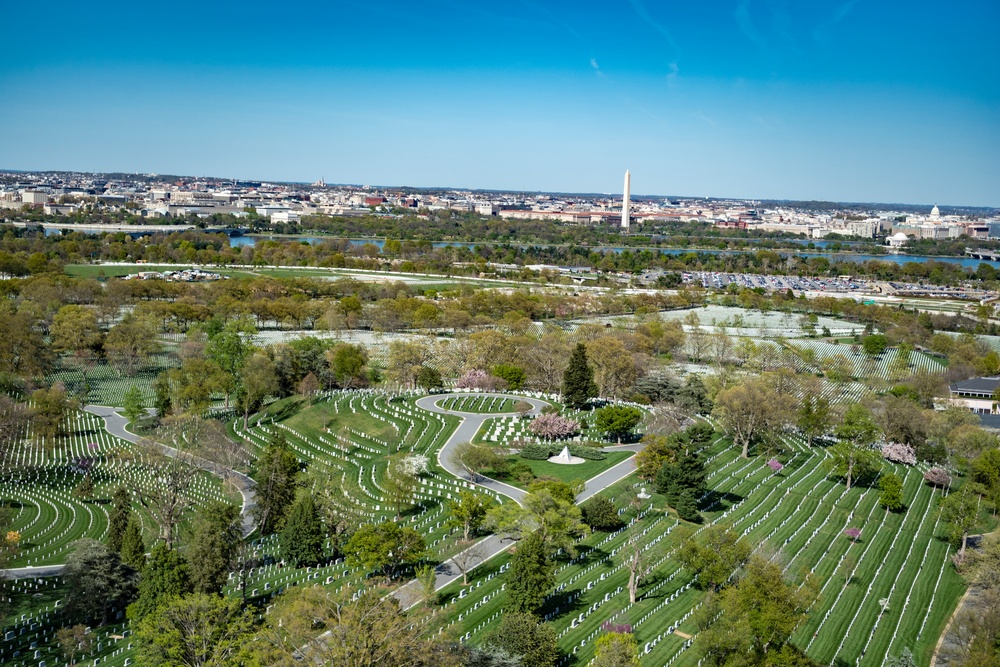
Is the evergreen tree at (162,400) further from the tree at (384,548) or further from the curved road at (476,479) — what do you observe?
the tree at (384,548)

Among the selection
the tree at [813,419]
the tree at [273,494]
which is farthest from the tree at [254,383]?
the tree at [813,419]

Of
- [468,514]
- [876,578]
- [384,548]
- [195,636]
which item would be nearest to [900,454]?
[876,578]

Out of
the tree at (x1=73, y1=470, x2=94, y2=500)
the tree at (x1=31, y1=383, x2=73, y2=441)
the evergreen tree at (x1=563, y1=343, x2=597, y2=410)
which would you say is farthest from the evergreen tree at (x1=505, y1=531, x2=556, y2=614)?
the tree at (x1=31, y1=383, x2=73, y2=441)

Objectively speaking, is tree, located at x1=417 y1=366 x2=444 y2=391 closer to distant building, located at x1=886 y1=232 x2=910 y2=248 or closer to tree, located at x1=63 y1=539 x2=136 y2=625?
tree, located at x1=63 y1=539 x2=136 y2=625

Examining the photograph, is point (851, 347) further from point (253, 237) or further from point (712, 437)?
point (253, 237)

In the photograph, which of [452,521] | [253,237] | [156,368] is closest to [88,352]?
[156,368]
